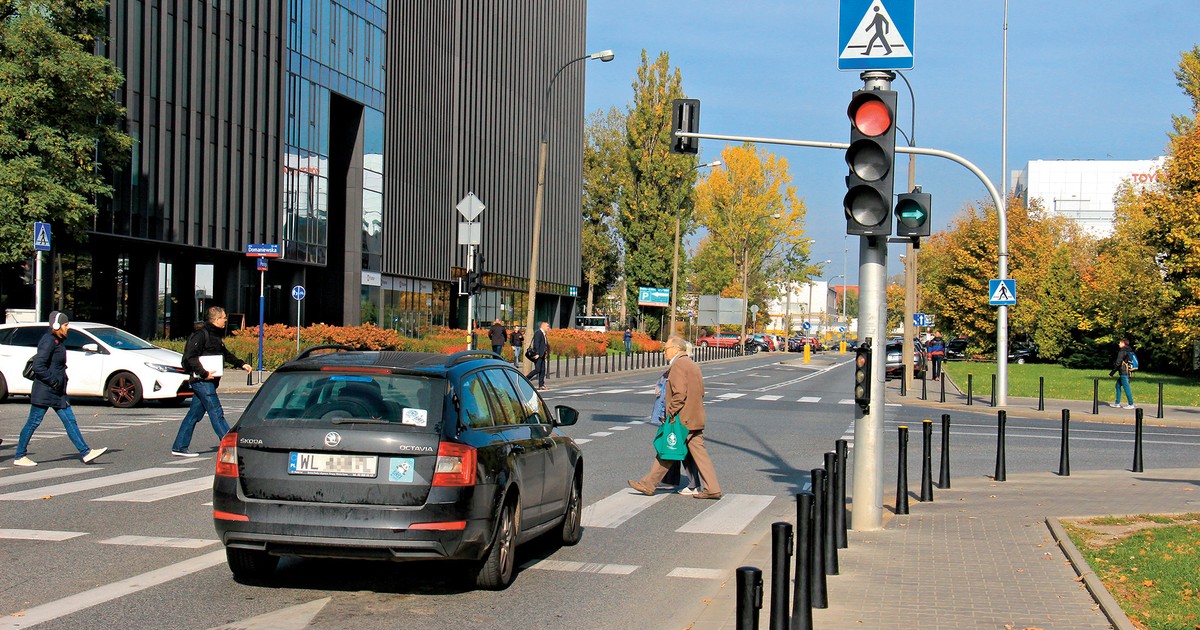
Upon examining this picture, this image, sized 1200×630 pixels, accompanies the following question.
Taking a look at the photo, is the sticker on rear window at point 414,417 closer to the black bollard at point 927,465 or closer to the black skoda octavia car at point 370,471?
the black skoda octavia car at point 370,471

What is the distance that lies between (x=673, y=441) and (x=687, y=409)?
14.4 inches

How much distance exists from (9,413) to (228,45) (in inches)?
1068

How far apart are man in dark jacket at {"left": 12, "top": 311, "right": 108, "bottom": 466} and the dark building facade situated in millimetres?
16591

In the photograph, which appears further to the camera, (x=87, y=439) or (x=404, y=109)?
(x=404, y=109)

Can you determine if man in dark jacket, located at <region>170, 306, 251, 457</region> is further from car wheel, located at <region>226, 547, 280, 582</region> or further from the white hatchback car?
the white hatchback car

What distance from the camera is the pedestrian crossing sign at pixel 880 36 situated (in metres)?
9.77

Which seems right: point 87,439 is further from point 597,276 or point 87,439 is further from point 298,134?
point 597,276

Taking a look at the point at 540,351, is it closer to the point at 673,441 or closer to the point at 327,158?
the point at 673,441

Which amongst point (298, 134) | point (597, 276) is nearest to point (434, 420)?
point (298, 134)

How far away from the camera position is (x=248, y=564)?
751 centimetres

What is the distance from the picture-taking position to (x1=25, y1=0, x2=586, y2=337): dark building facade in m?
39.4

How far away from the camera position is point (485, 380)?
8.09 m

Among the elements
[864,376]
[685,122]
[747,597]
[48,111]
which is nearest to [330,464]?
[747,597]

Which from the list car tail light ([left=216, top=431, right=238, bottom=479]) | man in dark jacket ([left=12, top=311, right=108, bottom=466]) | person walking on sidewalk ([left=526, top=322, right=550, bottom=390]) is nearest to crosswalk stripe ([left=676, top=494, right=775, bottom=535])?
car tail light ([left=216, top=431, right=238, bottom=479])
